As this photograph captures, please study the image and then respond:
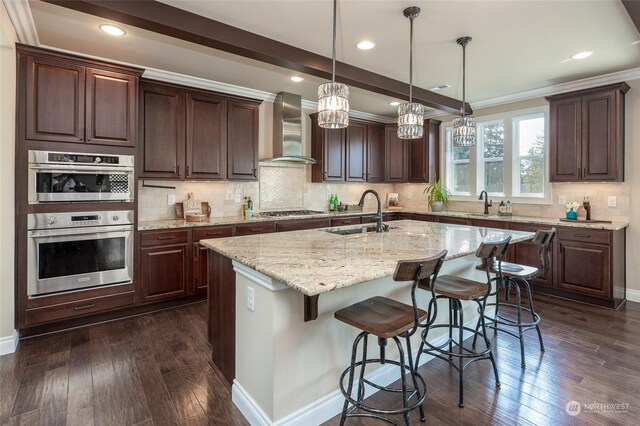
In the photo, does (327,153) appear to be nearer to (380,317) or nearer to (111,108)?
(111,108)

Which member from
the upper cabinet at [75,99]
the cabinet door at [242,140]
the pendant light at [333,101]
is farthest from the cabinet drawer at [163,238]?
the pendant light at [333,101]

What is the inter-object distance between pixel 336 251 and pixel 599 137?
3.82 metres

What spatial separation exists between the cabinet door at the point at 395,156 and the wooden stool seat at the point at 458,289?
12.5 feet

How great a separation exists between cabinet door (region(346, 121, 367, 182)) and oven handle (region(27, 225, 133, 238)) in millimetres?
3494

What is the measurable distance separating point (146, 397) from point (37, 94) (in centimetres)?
266

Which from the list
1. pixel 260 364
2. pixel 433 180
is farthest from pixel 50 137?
pixel 433 180

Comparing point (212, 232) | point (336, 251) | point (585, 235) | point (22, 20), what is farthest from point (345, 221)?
point (22, 20)

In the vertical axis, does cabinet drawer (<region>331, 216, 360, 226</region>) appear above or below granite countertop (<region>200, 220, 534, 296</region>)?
above

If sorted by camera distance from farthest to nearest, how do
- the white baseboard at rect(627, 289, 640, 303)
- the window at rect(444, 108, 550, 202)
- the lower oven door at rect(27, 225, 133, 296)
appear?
1. the window at rect(444, 108, 550, 202)
2. the white baseboard at rect(627, 289, 640, 303)
3. the lower oven door at rect(27, 225, 133, 296)

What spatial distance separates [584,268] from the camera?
3.86 meters

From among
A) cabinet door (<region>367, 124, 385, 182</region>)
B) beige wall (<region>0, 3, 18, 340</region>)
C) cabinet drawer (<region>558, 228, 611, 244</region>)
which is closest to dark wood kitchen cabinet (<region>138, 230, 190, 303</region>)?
beige wall (<region>0, 3, 18, 340</region>)

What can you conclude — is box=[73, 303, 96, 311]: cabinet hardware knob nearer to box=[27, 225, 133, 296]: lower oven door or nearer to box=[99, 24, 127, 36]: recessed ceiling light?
box=[27, 225, 133, 296]: lower oven door

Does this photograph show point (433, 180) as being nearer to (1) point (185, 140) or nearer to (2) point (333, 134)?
(2) point (333, 134)

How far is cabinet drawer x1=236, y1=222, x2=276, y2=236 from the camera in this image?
413 centimetres
